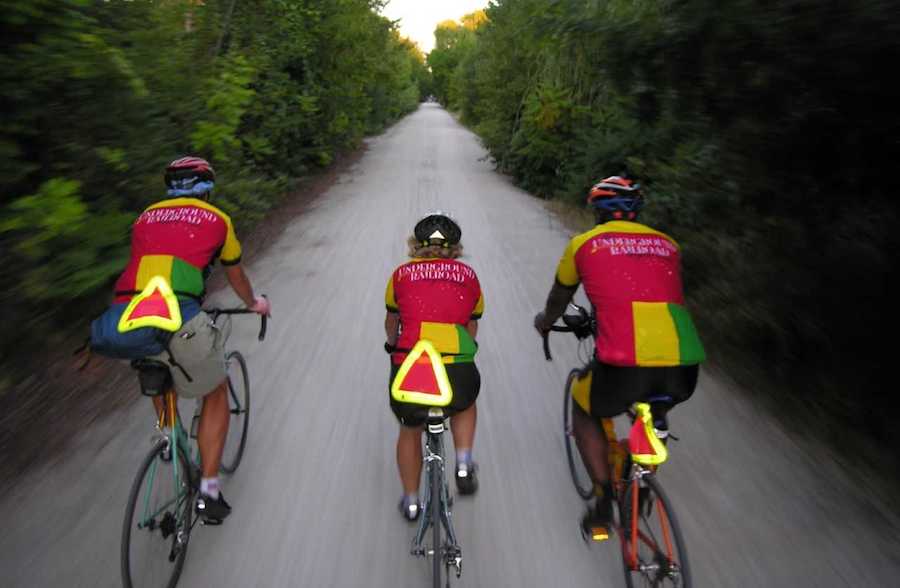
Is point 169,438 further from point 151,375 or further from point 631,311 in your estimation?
point 631,311

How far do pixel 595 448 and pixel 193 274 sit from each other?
225 cm

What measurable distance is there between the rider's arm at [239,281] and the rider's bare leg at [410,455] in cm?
124

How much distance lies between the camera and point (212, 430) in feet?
10.0

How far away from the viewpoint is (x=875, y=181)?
3.27 metres

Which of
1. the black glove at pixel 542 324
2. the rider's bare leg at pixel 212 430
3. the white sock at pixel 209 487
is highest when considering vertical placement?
the black glove at pixel 542 324

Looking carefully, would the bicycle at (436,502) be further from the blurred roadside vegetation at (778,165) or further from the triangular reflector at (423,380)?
the blurred roadside vegetation at (778,165)

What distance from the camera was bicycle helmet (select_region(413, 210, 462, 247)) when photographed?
9.21 ft

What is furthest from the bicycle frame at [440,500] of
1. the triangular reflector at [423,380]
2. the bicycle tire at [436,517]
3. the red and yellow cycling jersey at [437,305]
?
the red and yellow cycling jersey at [437,305]

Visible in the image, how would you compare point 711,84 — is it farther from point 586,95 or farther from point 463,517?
point 586,95

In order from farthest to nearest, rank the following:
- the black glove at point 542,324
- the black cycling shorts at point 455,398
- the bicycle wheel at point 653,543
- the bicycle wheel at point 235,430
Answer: the bicycle wheel at point 235,430 < the black glove at point 542,324 < the black cycling shorts at point 455,398 < the bicycle wheel at point 653,543

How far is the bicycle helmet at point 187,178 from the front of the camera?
3.00m

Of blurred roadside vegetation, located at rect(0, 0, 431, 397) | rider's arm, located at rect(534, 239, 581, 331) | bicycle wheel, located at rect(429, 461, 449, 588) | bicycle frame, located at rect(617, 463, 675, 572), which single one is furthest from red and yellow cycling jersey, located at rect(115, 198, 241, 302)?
bicycle frame, located at rect(617, 463, 675, 572)

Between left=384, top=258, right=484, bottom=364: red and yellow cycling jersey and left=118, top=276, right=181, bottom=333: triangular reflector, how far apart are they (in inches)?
39.7

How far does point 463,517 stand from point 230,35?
8.37m
